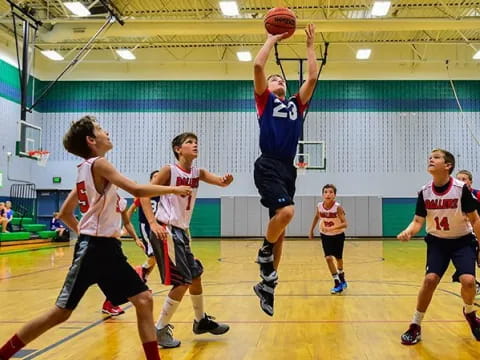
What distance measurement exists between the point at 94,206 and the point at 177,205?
1227 mm

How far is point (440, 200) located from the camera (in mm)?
4531

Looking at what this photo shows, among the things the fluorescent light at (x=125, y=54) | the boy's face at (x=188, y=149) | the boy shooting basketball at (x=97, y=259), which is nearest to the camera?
the boy shooting basketball at (x=97, y=259)

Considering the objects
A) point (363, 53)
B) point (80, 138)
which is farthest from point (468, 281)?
point (363, 53)

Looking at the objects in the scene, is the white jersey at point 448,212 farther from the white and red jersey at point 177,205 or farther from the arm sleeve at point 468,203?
the white and red jersey at point 177,205

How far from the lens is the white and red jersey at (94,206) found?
10.6 feet

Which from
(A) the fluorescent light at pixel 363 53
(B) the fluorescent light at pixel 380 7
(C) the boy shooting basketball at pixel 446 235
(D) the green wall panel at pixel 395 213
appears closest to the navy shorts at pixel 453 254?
(C) the boy shooting basketball at pixel 446 235

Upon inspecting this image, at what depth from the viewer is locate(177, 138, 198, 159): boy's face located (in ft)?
14.8

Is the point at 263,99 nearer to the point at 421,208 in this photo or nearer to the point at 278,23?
the point at 278,23

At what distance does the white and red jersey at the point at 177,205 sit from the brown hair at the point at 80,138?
47.6 inches

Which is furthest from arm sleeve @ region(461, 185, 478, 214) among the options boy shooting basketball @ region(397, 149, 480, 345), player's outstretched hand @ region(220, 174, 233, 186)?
player's outstretched hand @ region(220, 174, 233, 186)

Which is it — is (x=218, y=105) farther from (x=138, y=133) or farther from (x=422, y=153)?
(x=422, y=153)

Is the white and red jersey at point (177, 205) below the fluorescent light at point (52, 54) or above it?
below

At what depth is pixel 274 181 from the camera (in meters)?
4.15

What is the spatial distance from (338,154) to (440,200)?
1766 cm
